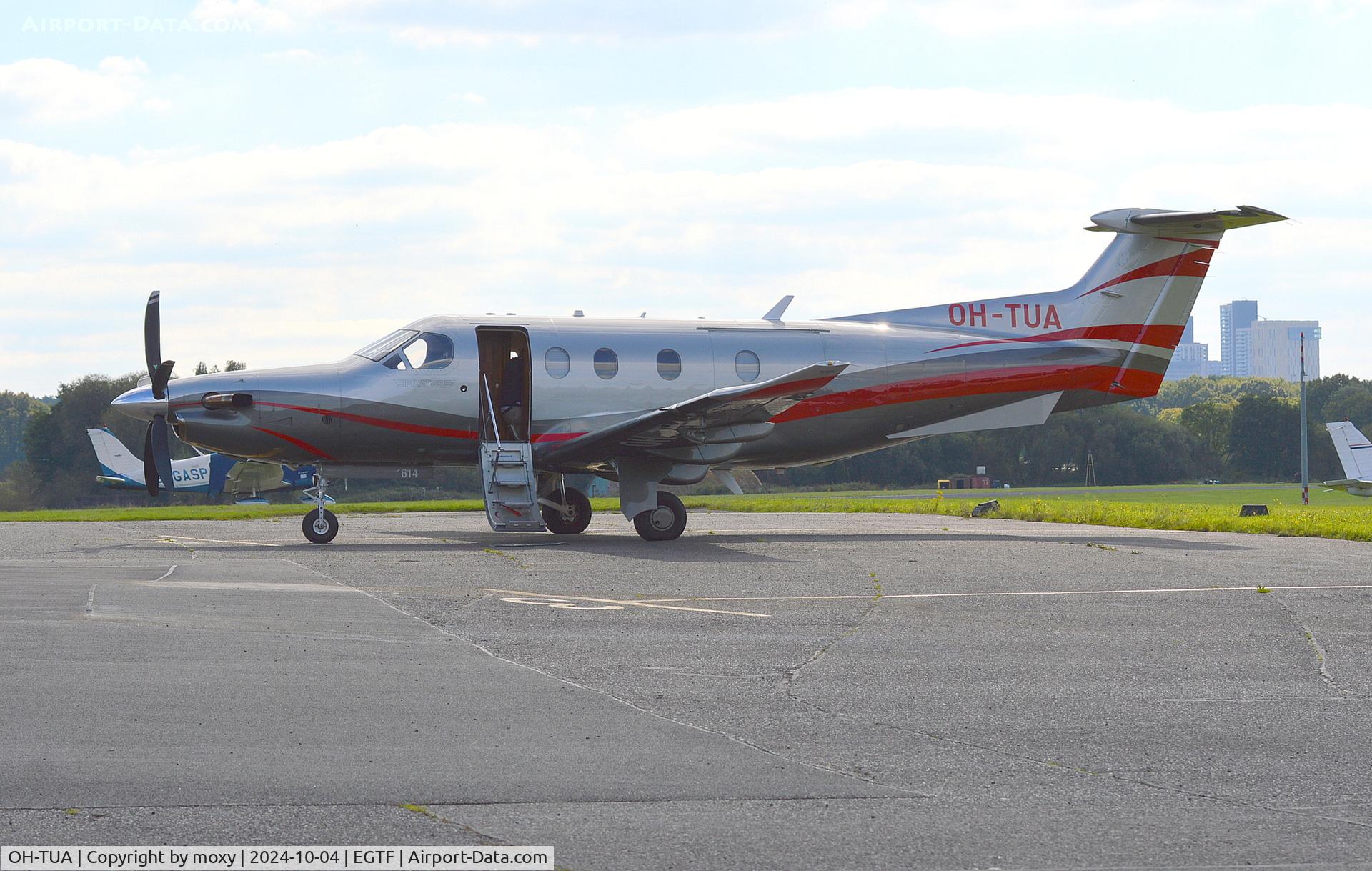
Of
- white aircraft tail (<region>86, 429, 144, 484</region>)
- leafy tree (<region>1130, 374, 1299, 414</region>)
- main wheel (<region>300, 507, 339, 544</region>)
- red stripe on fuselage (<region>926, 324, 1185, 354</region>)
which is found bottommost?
main wheel (<region>300, 507, 339, 544</region>)

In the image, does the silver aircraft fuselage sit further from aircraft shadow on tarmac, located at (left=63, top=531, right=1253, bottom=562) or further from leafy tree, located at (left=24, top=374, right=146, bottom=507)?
leafy tree, located at (left=24, top=374, right=146, bottom=507)

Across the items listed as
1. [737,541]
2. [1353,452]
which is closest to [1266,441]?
[1353,452]

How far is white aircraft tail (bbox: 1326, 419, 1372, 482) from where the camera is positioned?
47625 millimetres

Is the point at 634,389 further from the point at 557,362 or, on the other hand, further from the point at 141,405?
the point at 141,405

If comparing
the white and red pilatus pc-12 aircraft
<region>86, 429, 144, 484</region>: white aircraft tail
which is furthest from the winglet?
<region>86, 429, 144, 484</region>: white aircraft tail

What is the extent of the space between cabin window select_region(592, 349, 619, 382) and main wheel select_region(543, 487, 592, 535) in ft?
6.96


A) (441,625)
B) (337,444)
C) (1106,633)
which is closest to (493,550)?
(337,444)

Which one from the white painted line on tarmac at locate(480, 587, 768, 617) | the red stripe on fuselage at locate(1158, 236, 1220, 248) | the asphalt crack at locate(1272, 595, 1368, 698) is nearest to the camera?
the asphalt crack at locate(1272, 595, 1368, 698)

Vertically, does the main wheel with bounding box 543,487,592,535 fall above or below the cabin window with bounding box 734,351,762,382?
below

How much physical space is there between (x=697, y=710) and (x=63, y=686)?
3.61m

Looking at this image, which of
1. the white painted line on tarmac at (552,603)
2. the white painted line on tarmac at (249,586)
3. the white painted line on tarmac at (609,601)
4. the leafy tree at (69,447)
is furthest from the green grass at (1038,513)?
the leafy tree at (69,447)

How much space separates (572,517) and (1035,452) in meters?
75.8

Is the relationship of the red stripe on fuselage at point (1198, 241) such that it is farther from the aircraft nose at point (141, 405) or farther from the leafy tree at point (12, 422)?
the leafy tree at point (12, 422)

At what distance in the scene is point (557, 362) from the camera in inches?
801
